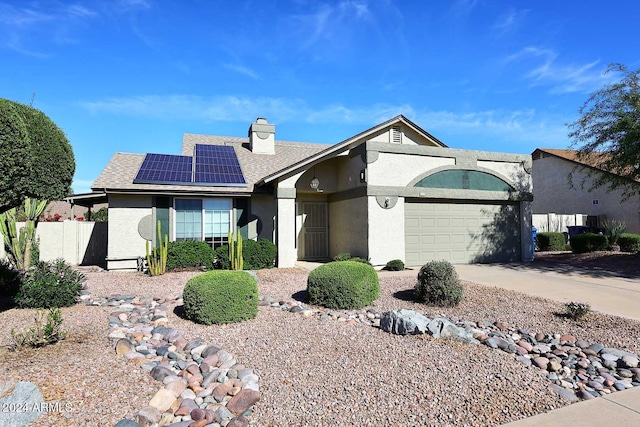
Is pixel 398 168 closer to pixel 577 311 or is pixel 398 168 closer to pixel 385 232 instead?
pixel 385 232

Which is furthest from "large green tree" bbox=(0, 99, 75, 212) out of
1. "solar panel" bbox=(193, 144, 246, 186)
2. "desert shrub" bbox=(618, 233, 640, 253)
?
"desert shrub" bbox=(618, 233, 640, 253)

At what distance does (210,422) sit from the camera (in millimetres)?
3416

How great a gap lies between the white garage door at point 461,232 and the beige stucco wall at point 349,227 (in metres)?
1.73

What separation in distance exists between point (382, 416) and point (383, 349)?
1683 millimetres

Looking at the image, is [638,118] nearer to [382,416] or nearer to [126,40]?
[382,416]

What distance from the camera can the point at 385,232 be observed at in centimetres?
1301

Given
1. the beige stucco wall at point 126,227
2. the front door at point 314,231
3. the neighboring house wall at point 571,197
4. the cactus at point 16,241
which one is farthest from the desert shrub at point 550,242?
the cactus at point 16,241

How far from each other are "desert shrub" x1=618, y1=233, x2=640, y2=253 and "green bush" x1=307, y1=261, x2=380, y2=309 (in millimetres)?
16379

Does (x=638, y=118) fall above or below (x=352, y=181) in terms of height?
above

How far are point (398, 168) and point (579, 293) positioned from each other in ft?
22.1

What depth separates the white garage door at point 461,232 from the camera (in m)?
13.7

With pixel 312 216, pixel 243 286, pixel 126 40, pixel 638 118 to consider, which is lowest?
pixel 243 286

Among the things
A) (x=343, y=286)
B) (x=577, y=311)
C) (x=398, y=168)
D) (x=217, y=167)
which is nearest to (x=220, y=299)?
(x=343, y=286)

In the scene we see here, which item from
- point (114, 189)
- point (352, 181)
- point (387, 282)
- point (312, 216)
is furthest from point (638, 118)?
point (114, 189)
